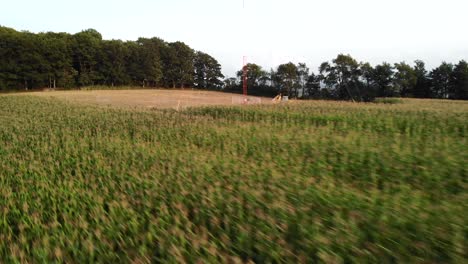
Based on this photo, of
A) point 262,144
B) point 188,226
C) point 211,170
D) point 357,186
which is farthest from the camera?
point 262,144

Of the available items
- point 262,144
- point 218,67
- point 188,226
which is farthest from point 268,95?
point 188,226

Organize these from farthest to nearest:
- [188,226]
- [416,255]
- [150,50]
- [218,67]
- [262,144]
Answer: [218,67] < [150,50] < [262,144] < [188,226] < [416,255]

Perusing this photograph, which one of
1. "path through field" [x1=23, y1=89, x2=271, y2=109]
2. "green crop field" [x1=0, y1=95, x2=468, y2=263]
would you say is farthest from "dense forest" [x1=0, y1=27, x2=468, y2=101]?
"green crop field" [x1=0, y1=95, x2=468, y2=263]

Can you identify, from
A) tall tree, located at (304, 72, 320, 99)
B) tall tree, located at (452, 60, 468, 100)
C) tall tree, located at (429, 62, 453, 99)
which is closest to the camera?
tall tree, located at (452, 60, 468, 100)

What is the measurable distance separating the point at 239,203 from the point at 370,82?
7966 cm

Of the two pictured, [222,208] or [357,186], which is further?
[357,186]

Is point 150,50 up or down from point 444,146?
up

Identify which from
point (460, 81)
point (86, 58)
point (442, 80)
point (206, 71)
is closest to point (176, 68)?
point (206, 71)

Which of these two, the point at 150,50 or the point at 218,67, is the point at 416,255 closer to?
the point at 150,50

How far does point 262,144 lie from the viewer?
30.2 feet

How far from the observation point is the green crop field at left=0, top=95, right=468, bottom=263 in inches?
128

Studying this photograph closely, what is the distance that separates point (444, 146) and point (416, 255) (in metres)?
5.99

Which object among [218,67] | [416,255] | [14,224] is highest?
[218,67]

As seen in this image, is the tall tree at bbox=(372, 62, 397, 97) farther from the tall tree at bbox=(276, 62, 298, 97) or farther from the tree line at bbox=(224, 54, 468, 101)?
the tall tree at bbox=(276, 62, 298, 97)
